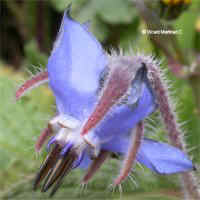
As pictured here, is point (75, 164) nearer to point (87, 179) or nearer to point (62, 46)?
point (87, 179)

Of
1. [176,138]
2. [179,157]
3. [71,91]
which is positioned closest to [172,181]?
[176,138]

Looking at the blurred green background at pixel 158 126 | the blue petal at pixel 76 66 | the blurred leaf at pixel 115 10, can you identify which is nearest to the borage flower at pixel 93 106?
the blue petal at pixel 76 66

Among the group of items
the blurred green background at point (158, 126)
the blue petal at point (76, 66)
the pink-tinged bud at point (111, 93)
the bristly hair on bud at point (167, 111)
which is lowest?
the blurred green background at point (158, 126)

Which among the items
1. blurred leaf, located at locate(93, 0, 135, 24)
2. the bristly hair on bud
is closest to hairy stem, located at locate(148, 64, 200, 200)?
the bristly hair on bud

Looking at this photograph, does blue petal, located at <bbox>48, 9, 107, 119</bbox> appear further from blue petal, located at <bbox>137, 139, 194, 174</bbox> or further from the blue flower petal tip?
blue petal, located at <bbox>137, 139, 194, 174</bbox>

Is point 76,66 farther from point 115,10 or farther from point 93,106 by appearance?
point 115,10

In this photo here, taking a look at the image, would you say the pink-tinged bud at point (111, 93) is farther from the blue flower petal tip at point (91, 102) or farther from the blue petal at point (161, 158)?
the blue petal at point (161, 158)

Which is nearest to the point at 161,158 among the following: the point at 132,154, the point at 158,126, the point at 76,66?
the point at 132,154
